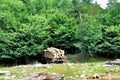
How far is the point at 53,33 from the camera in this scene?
50.7 metres

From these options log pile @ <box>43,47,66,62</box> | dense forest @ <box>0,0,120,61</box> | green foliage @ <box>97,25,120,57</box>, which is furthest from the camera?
green foliage @ <box>97,25,120,57</box>

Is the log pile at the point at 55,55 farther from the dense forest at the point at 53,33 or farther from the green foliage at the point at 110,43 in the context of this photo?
the green foliage at the point at 110,43

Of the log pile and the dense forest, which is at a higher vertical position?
the dense forest

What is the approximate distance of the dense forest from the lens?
44.6m

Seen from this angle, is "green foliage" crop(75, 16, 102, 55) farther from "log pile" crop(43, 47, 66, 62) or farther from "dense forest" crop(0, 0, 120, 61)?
"log pile" crop(43, 47, 66, 62)

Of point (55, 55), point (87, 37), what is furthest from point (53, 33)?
point (55, 55)

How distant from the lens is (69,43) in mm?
50188

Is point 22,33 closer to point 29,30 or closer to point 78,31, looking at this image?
point 29,30

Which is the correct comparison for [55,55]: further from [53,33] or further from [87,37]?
[53,33]

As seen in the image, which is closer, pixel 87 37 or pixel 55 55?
pixel 55 55

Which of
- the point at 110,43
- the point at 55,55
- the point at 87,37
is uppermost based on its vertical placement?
the point at 87,37

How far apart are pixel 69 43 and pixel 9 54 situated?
33.9 feet

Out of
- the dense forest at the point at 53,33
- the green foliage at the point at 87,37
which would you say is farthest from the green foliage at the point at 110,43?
the green foliage at the point at 87,37

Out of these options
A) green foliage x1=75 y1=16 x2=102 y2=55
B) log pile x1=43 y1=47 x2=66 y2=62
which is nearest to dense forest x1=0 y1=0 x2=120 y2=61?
green foliage x1=75 y1=16 x2=102 y2=55
